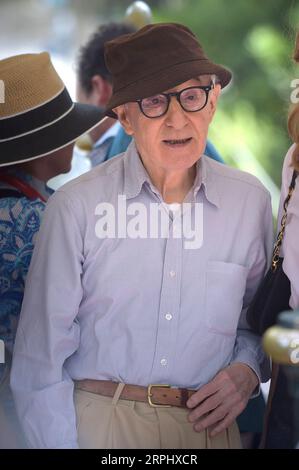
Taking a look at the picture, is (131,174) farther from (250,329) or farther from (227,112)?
(227,112)

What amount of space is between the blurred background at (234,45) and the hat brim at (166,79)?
0.25 metres

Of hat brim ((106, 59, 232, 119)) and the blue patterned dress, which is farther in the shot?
the blue patterned dress

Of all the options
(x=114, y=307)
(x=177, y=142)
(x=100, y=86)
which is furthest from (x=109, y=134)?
(x=114, y=307)

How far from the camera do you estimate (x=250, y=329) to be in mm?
2168

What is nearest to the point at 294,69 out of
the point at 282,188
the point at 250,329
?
the point at 282,188

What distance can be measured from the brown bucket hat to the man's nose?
0.05 meters

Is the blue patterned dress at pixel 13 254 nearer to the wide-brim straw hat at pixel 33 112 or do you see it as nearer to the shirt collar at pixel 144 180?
the wide-brim straw hat at pixel 33 112

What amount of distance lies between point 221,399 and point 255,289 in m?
0.30

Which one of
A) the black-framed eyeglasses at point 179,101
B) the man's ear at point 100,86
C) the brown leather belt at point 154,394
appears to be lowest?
the brown leather belt at point 154,394

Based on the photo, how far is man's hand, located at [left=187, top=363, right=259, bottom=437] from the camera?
80.8 inches

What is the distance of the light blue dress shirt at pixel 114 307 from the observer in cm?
203

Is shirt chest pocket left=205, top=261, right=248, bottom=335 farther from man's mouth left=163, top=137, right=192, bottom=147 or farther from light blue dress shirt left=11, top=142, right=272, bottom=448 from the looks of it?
man's mouth left=163, top=137, right=192, bottom=147
